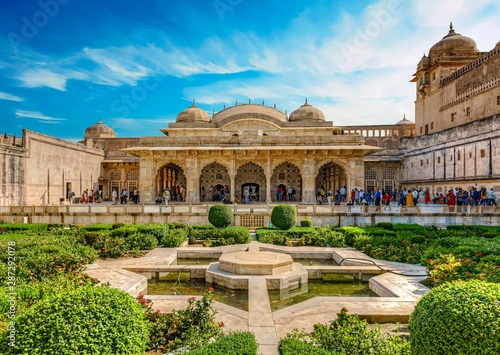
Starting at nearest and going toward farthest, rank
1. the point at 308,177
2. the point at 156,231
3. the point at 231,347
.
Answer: the point at 231,347
the point at 156,231
the point at 308,177

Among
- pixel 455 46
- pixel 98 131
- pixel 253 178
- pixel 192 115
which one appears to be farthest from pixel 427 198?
pixel 98 131

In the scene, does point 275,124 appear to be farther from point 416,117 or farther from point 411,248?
point 411,248

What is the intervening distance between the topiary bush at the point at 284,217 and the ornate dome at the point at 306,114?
16.6 metres

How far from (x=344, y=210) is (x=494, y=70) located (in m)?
16.7

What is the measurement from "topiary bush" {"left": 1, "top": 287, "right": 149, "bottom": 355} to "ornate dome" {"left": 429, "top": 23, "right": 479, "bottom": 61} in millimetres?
32154


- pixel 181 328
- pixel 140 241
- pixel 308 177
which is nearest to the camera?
pixel 181 328

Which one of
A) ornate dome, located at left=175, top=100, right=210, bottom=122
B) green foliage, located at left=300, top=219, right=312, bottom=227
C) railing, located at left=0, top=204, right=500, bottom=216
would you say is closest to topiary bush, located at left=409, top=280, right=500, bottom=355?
green foliage, located at left=300, top=219, right=312, bottom=227

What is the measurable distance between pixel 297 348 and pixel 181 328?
5.16 feet

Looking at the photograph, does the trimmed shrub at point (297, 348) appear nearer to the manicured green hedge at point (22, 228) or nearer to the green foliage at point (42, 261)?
the green foliage at point (42, 261)

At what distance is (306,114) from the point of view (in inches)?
1127

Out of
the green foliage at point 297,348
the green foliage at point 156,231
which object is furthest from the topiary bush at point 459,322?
the green foliage at point 156,231

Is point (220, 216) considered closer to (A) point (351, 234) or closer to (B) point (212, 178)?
(A) point (351, 234)

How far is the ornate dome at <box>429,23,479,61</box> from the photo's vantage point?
2811 centimetres

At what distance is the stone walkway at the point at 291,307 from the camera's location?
15.9ft
